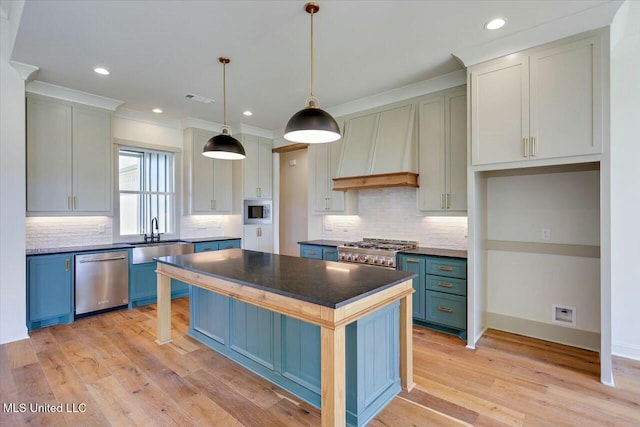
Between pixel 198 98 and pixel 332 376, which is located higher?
pixel 198 98

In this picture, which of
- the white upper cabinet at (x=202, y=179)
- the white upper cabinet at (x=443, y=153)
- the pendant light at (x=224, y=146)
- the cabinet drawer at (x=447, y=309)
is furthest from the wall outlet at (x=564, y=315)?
the white upper cabinet at (x=202, y=179)

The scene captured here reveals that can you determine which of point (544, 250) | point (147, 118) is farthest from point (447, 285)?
point (147, 118)

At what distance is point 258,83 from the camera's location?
3.81 meters

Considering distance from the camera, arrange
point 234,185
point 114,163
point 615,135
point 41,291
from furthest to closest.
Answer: point 234,185 < point 114,163 < point 41,291 < point 615,135

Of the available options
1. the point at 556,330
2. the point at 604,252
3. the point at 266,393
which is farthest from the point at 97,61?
the point at 556,330

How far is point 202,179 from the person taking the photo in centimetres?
535

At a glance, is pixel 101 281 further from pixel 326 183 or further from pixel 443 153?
pixel 443 153

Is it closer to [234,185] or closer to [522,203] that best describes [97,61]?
[234,185]

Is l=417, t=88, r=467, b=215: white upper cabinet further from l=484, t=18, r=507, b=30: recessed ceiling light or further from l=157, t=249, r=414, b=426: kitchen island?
l=157, t=249, r=414, b=426: kitchen island

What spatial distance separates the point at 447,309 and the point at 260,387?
6.87ft

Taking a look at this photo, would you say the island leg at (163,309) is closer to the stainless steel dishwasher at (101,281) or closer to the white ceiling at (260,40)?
the stainless steel dishwasher at (101,281)

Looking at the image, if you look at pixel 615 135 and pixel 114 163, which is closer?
pixel 615 135

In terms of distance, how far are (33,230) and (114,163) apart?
1.30 metres

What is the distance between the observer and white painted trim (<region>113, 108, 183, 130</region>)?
4.68 m
